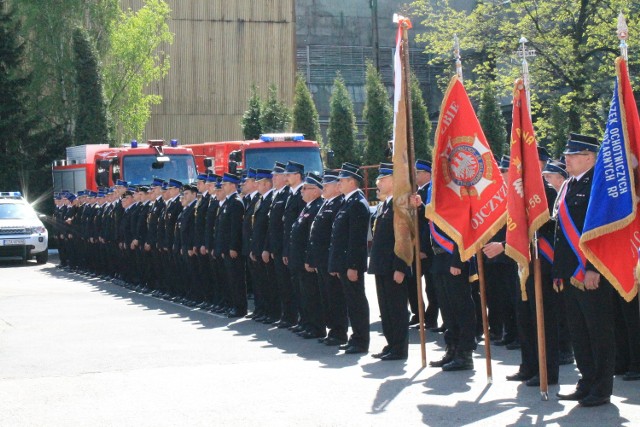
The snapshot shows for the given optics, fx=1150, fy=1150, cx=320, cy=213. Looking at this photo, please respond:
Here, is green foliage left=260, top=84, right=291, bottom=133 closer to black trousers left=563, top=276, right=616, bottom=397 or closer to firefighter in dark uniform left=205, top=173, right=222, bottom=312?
firefighter in dark uniform left=205, top=173, right=222, bottom=312

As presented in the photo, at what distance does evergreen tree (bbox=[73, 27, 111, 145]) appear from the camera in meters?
39.6

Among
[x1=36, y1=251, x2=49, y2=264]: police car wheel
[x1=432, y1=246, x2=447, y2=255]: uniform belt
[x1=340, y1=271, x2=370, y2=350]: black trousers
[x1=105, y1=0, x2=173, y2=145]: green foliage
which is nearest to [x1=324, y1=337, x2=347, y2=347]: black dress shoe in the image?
[x1=340, y1=271, x2=370, y2=350]: black trousers

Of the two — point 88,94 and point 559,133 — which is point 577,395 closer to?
point 559,133

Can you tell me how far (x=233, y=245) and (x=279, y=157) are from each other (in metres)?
8.96

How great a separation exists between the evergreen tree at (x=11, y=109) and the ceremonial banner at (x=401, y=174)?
30756 mm

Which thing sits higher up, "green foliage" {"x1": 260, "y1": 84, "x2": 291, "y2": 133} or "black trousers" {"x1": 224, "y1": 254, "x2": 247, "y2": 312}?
"green foliage" {"x1": 260, "y1": 84, "x2": 291, "y2": 133}

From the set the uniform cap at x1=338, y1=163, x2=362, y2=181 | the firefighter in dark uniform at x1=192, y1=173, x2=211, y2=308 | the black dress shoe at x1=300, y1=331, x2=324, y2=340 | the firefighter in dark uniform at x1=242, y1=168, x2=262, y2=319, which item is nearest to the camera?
the uniform cap at x1=338, y1=163, x2=362, y2=181

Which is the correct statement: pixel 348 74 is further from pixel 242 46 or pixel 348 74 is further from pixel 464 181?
pixel 464 181

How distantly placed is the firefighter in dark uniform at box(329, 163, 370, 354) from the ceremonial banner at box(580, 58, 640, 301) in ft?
12.2

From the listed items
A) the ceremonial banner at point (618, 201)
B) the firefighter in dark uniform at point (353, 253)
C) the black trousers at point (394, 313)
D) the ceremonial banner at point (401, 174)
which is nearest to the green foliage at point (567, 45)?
the firefighter in dark uniform at point (353, 253)

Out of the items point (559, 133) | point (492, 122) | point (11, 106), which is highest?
point (11, 106)

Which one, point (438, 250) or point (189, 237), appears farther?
point (189, 237)

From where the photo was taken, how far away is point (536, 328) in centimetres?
916

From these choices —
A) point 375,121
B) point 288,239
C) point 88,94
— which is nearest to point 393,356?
point 288,239
